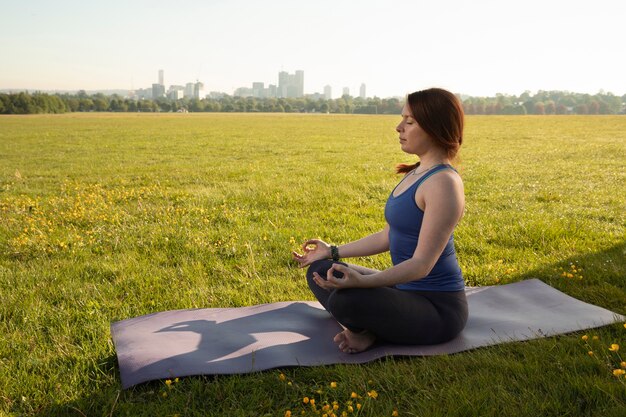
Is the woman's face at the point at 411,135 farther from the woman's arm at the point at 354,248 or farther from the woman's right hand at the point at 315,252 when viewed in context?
the woman's right hand at the point at 315,252

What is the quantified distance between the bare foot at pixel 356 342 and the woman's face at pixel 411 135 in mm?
1289

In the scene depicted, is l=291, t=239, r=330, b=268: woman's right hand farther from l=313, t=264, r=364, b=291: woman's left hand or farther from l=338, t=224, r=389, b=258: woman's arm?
l=313, t=264, r=364, b=291: woman's left hand

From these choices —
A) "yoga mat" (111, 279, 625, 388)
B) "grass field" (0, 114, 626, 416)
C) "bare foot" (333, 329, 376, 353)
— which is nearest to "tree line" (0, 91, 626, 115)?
"grass field" (0, 114, 626, 416)

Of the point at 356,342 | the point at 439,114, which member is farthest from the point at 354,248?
the point at 439,114

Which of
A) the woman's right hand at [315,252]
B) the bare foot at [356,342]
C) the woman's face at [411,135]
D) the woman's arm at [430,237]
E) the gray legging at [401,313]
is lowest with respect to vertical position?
the bare foot at [356,342]

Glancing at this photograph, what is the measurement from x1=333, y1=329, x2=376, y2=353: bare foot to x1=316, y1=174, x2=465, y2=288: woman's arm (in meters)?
0.46

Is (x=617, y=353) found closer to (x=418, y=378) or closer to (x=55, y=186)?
(x=418, y=378)

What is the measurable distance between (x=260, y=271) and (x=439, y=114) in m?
3.11

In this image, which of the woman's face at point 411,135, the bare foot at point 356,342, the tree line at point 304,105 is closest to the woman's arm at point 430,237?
the woman's face at point 411,135

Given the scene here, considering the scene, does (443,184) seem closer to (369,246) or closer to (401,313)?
(401,313)

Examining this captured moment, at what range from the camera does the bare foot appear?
12.7 ft

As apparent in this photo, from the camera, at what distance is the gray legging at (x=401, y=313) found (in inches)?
144

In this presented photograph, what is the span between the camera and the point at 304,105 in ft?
456

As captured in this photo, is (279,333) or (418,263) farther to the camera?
(279,333)
